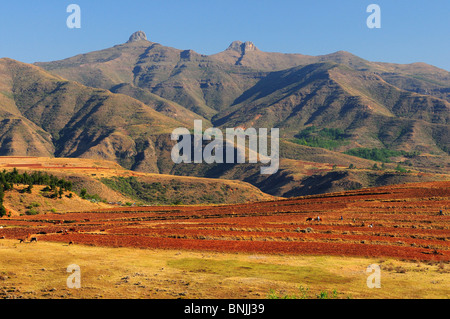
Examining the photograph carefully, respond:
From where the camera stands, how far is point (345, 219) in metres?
52.8

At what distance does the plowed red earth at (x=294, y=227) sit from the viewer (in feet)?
124

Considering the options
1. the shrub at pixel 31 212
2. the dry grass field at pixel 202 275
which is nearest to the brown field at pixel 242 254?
the dry grass field at pixel 202 275

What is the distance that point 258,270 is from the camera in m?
29.5

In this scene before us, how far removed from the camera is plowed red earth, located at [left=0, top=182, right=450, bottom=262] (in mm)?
37750

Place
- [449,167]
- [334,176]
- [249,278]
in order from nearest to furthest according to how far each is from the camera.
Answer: [249,278]
[334,176]
[449,167]

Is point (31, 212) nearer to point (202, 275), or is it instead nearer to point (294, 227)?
point (294, 227)

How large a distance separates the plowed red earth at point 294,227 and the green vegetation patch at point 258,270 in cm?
460

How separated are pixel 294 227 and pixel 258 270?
66.6 ft

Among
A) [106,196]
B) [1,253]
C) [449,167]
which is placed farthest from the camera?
[449,167]

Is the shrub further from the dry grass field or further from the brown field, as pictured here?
the dry grass field

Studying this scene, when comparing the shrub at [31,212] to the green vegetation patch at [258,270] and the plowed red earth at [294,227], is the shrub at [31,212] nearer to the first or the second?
the plowed red earth at [294,227]
